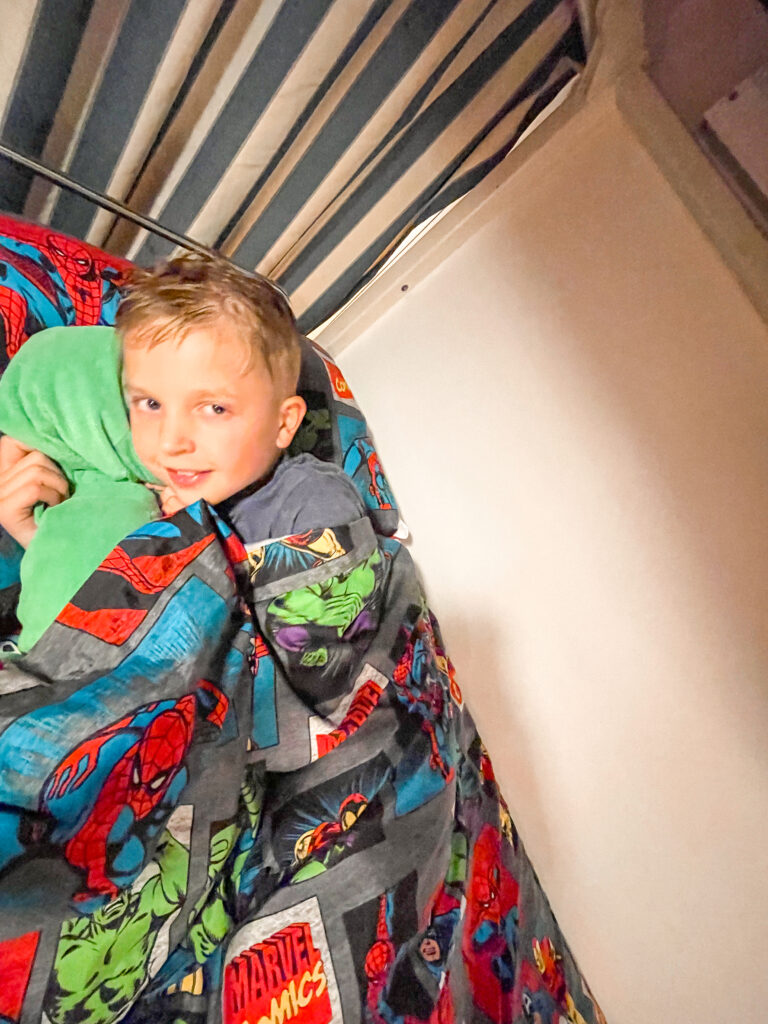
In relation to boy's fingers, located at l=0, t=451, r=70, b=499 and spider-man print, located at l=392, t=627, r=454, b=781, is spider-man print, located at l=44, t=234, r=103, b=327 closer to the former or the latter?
boy's fingers, located at l=0, t=451, r=70, b=499

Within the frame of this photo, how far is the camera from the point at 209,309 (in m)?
0.71

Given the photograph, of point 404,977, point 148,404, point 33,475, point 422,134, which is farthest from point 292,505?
point 422,134

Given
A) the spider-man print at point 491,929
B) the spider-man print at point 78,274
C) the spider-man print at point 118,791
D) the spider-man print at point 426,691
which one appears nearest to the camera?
the spider-man print at point 118,791

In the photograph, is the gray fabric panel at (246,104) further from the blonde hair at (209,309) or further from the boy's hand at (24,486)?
the boy's hand at (24,486)

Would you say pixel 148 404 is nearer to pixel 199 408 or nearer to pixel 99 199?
pixel 199 408

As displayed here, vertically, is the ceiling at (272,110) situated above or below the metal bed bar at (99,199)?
above

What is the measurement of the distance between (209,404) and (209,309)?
111mm

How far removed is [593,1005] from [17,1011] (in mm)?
659

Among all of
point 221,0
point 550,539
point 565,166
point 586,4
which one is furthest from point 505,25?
point 550,539

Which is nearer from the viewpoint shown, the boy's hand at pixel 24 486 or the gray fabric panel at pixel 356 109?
the boy's hand at pixel 24 486

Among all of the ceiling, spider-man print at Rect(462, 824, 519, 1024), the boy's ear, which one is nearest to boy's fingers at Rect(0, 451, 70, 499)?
the boy's ear

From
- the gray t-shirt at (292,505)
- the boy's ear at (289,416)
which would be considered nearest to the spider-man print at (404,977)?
the gray t-shirt at (292,505)

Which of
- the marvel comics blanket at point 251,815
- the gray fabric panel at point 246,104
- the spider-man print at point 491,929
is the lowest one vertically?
the spider-man print at point 491,929

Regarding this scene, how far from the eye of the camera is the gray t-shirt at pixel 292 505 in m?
0.84
